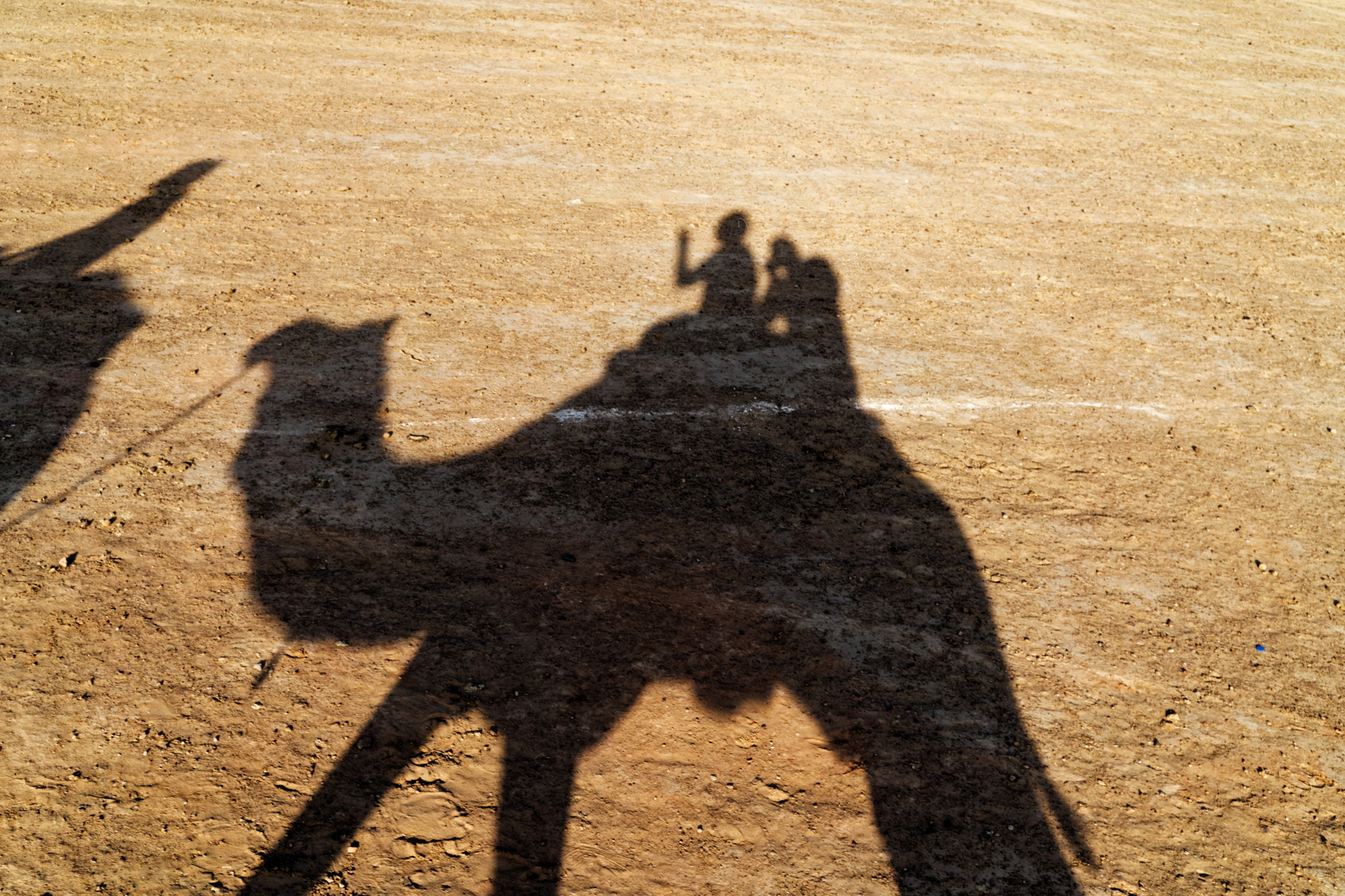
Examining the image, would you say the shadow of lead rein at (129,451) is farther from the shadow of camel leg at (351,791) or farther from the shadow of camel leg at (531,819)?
the shadow of camel leg at (531,819)

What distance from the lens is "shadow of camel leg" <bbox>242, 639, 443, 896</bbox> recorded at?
3.80 metres

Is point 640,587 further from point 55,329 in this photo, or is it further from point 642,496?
point 55,329

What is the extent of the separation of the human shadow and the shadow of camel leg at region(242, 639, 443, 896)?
2803 mm

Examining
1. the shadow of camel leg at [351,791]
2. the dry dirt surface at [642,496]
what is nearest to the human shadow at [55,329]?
the dry dirt surface at [642,496]

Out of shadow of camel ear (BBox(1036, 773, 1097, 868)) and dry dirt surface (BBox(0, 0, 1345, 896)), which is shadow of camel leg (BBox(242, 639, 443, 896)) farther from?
shadow of camel ear (BBox(1036, 773, 1097, 868))

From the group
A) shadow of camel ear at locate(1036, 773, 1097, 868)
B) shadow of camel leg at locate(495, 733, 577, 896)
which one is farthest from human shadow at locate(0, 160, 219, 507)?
shadow of camel ear at locate(1036, 773, 1097, 868)

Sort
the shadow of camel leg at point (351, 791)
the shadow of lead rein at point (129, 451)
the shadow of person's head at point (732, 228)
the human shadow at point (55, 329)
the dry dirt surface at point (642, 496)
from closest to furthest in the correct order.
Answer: the shadow of camel leg at point (351, 791)
the dry dirt surface at point (642, 496)
the shadow of lead rein at point (129, 451)
the human shadow at point (55, 329)
the shadow of person's head at point (732, 228)

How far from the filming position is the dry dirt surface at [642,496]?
4176 millimetres

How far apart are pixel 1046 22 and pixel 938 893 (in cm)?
1641

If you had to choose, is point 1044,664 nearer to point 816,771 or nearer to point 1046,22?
point 816,771

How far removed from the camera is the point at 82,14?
499 inches

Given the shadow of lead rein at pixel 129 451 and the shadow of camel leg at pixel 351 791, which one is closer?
the shadow of camel leg at pixel 351 791

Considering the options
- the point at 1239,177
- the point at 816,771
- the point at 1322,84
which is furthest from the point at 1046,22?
the point at 816,771

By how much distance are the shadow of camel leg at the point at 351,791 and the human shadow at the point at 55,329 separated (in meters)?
2.80
